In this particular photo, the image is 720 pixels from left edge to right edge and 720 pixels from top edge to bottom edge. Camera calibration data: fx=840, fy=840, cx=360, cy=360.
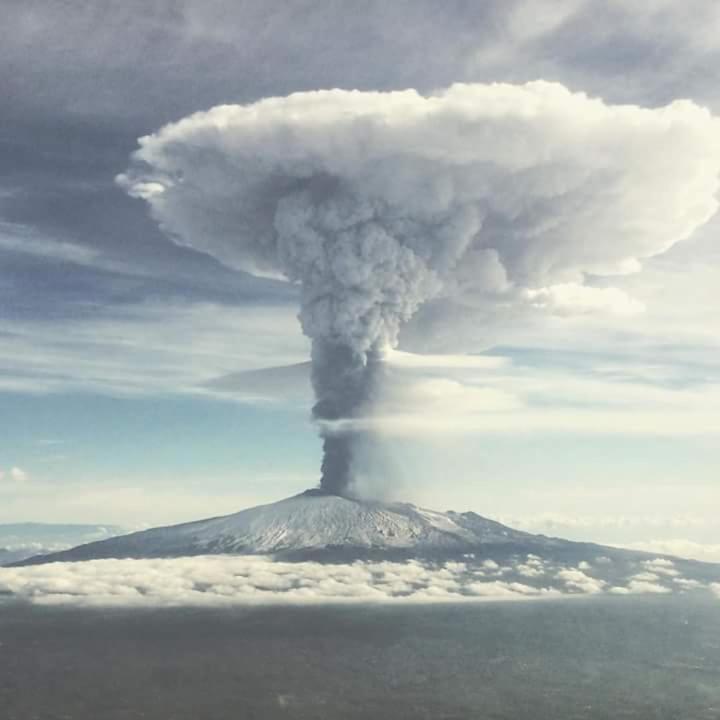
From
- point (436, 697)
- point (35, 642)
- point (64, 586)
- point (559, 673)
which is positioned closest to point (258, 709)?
point (436, 697)

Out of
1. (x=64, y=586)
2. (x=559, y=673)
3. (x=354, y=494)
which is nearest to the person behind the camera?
(x=559, y=673)

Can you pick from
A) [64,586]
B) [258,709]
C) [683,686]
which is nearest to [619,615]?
[683,686]

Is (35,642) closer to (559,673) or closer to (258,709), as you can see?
(258,709)

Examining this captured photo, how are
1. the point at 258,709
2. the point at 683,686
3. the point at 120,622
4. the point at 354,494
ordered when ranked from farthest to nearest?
the point at 354,494 < the point at 120,622 < the point at 683,686 < the point at 258,709

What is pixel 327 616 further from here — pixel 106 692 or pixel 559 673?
pixel 106 692

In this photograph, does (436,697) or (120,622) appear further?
(120,622)

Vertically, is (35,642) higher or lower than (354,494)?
lower
